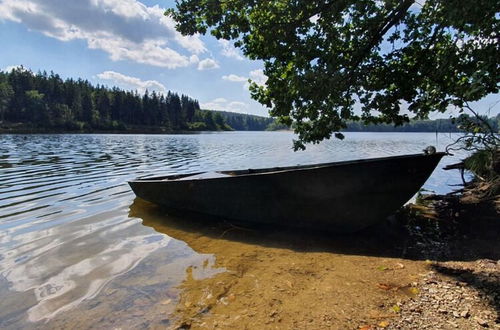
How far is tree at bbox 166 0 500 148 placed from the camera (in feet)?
22.4

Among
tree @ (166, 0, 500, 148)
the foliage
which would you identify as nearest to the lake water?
tree @ (166, 0, 500, 148)

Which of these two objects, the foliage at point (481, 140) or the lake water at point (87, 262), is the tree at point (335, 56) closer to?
the foliage at point (481, 140)

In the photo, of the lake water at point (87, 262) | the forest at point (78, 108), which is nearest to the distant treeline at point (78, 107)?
the forest at point (78, 108)

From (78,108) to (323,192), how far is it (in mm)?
120226

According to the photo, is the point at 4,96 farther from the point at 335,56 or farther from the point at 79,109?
the point at 335,56

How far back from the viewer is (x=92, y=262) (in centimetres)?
597

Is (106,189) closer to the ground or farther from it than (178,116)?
closer to the ground

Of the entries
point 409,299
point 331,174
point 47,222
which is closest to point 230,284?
point 409,299

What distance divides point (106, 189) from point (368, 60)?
35.5ft

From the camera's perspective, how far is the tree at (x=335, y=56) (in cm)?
684

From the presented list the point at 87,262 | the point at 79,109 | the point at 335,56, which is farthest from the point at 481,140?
the point at 79,109

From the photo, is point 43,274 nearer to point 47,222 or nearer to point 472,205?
point 47,222

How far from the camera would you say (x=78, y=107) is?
108 meters

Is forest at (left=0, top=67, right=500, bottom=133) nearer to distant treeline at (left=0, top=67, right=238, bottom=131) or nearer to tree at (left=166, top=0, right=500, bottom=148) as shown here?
distant treeline at (left=0, top=67, right=238, bottom=131)
